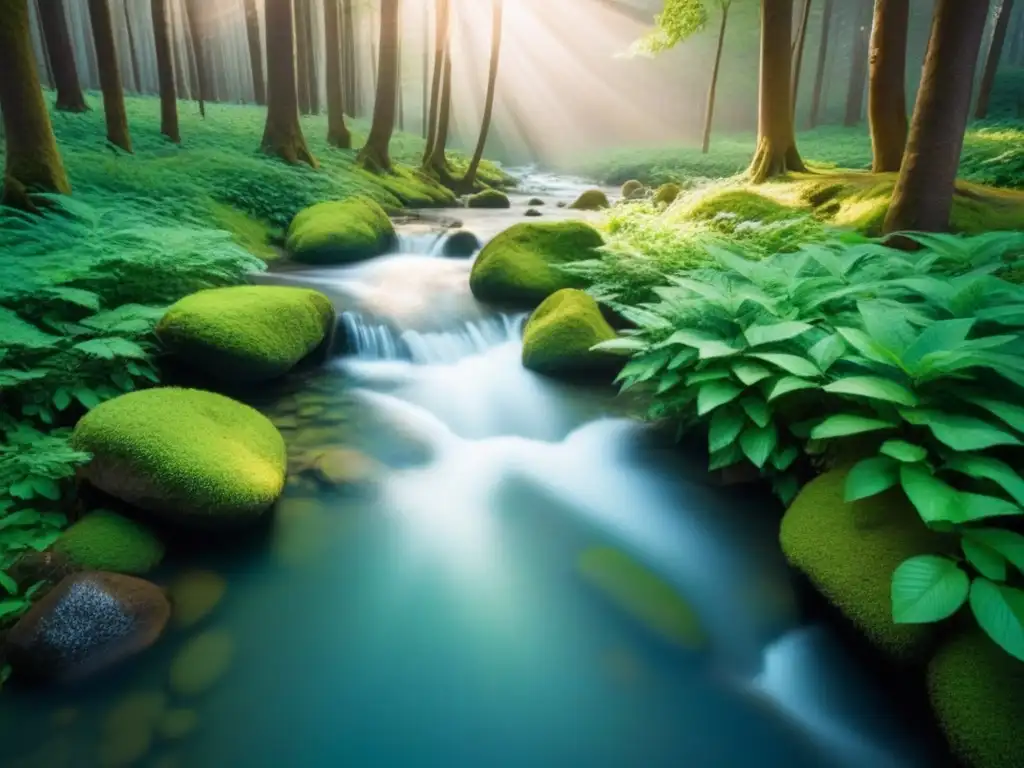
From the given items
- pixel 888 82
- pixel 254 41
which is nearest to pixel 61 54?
pixel 254 41

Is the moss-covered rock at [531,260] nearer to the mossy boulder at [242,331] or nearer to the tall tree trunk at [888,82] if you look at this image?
the mossy boulder at [242,331]

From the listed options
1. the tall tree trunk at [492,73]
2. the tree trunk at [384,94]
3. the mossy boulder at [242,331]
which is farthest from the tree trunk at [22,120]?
the tall tree trunk at [492,73]

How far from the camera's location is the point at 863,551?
3.30 metres

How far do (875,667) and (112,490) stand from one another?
15.3ft

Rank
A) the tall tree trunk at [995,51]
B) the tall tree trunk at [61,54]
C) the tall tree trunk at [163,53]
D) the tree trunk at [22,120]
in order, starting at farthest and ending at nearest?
the tall tree trunk at [995,51]
the tall tree trunk at [61,54]
the tall tree trunk at [163,53]
the tree trunk at [22,120]

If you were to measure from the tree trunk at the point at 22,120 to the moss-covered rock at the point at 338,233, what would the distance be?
368 cm

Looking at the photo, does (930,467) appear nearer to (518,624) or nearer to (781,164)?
(518,624)

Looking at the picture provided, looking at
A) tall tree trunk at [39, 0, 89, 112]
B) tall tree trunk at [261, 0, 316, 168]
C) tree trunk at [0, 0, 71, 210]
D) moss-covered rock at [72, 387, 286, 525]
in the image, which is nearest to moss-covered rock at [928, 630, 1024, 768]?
moss-covered rock at [72, 387, 286, 525]

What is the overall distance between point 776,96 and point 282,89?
10795mm

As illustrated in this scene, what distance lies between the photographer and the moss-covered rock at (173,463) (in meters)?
3.66

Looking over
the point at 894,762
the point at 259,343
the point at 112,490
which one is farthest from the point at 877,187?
the point at 112,490

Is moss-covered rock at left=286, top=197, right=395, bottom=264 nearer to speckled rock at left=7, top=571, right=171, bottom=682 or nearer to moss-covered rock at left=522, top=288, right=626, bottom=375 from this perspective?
moss-covered rock at left=522, top=288, right=626, bottom=375

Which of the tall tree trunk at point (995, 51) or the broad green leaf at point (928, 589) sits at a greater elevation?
the tall tree trunk at point (995, 51)

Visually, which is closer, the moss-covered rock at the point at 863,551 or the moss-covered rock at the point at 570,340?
the moss-covered rock at the point at 863,551
